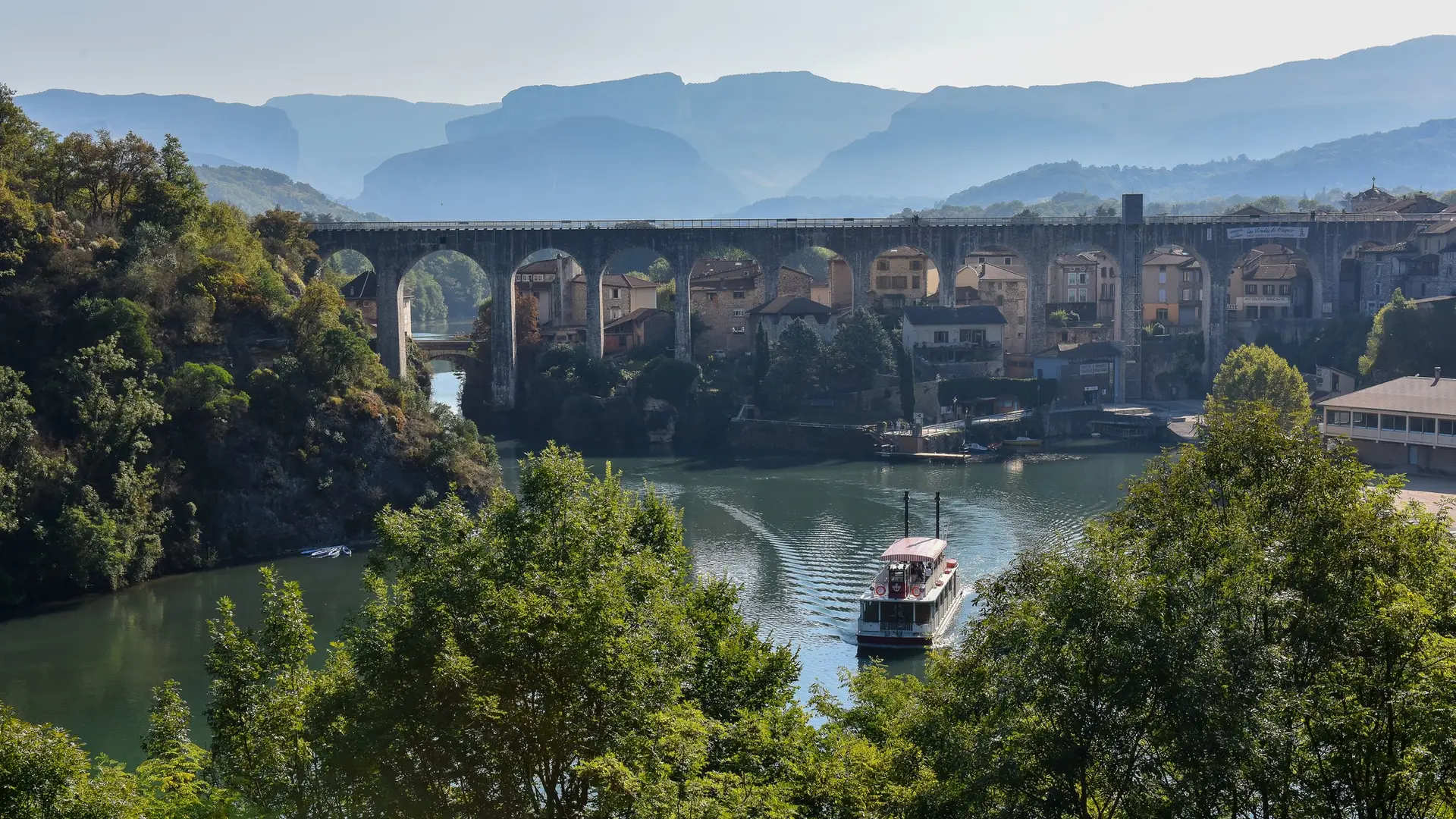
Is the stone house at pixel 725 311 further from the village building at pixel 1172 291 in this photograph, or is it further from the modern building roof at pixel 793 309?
the village building at pixel 1172 291

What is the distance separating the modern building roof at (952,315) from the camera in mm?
71688

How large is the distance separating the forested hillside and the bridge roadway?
17933 millimetres

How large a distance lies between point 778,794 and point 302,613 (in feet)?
24.6

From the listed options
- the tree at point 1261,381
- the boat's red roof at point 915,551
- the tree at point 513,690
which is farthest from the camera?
the tree at point 1261,381

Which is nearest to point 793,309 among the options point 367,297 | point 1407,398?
point 367,297

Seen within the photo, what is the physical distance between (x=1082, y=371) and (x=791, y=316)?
547 inches

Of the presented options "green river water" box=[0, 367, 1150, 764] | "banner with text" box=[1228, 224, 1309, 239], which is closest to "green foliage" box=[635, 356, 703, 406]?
"green river water" box=[0, 367, 1150, 764]

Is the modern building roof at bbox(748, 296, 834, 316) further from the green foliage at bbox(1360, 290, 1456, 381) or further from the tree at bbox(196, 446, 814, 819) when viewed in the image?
the tree at bbox(196, 446, 814, 819)

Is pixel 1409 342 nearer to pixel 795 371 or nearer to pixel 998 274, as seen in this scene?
pixel 998 274

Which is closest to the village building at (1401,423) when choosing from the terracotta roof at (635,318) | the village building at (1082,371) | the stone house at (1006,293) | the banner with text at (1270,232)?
the village building at (1082,371)

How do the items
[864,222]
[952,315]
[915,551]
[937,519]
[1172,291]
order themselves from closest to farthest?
[915,551], [937,519], [952,315], [864,222], [1172,291]

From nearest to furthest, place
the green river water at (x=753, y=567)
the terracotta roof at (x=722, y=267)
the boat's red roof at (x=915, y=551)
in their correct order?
the green river water at (x=753, y=567), the boat's red roof at (x=915, y=551), the terracotta roof at (x=722, y=267)

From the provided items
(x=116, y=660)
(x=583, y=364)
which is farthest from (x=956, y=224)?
(x=116, y=660)

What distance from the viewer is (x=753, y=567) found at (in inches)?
1689
